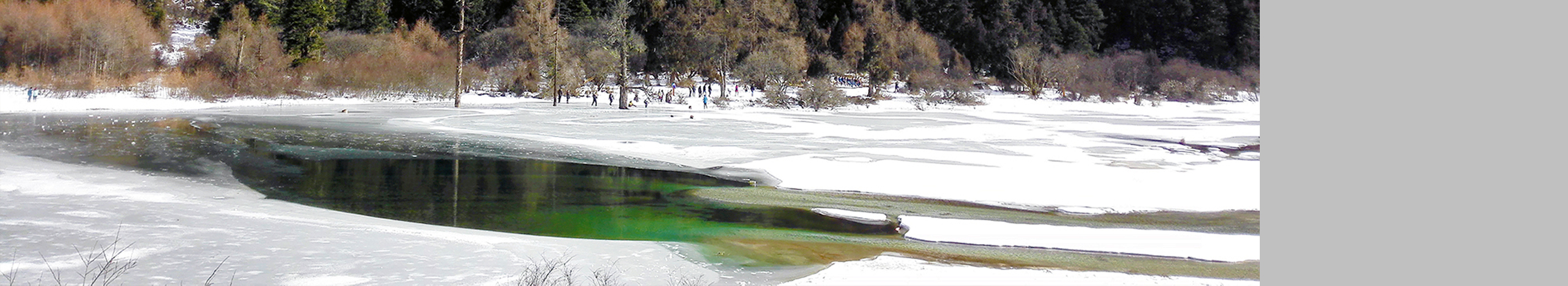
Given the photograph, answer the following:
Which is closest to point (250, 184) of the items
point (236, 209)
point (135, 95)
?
point (236, 209)

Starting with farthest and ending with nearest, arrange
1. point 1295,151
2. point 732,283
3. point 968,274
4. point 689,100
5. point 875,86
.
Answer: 1. point 875,86
2. point 689,100
3. point 1295,151
4. point 968,274
5. point 732,283

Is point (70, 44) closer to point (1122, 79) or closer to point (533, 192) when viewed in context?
point (533, 192)

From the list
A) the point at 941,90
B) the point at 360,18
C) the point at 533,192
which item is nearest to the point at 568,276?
the point at 533,192

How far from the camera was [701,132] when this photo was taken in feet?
94.1

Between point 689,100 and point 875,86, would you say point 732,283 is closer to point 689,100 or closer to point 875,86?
point 689,100

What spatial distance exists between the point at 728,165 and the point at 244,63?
43.1 meters

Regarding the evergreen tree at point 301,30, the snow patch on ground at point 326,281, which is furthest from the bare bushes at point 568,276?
the evergreen tree at point 301,30

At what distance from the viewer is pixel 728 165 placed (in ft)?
63.6

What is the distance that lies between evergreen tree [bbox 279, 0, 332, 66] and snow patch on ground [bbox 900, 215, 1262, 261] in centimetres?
5230

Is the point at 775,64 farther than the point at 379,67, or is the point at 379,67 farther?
the point at 379,67

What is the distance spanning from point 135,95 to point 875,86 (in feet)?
122

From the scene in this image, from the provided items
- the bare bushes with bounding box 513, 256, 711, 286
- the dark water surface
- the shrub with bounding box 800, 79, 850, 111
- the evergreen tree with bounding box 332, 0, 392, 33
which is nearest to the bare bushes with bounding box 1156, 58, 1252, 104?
the shrub with bounding box 800, 79, 850, 111

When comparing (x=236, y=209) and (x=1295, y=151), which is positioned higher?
(x=1295, y=151)

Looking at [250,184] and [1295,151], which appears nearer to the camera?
[1295,151]
